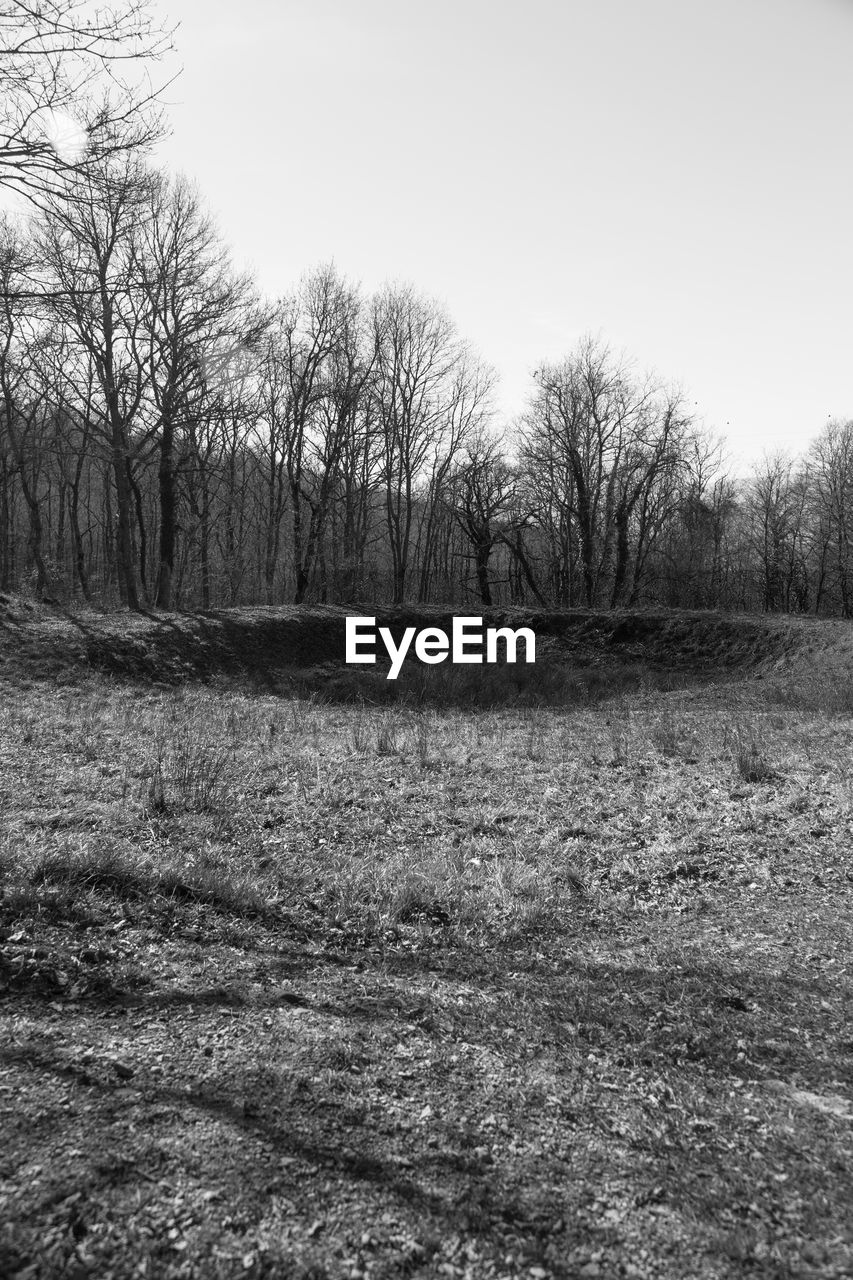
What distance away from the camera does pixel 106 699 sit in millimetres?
15859

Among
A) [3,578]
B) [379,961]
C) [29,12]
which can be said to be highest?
[29,12]

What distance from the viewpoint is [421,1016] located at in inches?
156

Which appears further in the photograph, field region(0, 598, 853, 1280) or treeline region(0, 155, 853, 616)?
treeline region(0, 155, 853, 616)

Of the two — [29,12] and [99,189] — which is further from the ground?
[29,12]

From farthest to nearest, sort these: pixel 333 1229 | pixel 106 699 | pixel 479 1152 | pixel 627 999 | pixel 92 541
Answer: pixel 92 541 → pixel 106 699 → pixel 627 999 → pixel 479 1152 → pixel 333 1229

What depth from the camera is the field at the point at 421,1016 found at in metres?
2.47

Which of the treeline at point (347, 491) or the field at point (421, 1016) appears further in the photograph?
the treeline at point (347, 491)

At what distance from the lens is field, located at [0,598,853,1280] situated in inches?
97.3

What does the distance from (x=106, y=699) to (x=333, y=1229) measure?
579 inches

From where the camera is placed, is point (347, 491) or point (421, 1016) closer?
point (421, 1016)

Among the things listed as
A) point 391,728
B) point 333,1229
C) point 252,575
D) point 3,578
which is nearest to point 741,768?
point 391,728

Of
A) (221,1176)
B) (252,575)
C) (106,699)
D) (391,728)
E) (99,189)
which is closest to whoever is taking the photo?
(221,1176)

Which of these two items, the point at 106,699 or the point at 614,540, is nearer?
the point at 106,699

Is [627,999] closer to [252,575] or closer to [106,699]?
[106,699]
